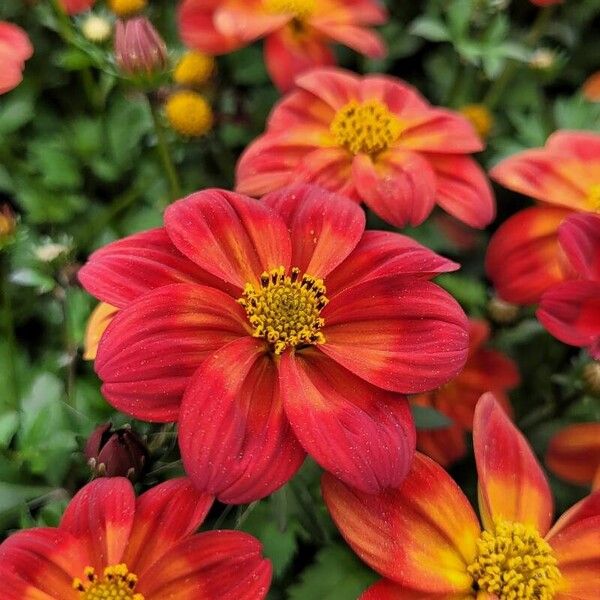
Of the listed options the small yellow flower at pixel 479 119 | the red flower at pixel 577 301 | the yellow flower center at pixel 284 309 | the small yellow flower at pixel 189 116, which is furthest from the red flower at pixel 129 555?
the small yellow flower at pixel 479 119

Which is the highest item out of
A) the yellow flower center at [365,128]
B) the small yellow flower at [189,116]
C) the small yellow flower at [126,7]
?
the small yellow flower at [126,7]

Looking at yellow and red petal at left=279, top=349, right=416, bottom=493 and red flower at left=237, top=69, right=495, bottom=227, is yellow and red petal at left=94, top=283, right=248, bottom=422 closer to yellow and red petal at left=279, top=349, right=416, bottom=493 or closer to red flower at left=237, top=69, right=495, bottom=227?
yellow and red petal at left=279, top=349, right=416, bottom=493

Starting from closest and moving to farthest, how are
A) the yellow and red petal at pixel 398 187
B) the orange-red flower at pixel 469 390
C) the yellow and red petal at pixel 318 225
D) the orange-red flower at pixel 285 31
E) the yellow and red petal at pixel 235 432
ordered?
the yellow and red petal at pixel 235 432
the yellow and red petal at pixel 318 225
the yellow and red petal at pixel 398 187
the orange-red flower at pixel 469 390
the orange-red flower at pixel 285 31

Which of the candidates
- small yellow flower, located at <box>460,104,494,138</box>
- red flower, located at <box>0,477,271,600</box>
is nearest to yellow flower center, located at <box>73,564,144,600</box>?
red flower, located at <box>0,477,271,600</box>

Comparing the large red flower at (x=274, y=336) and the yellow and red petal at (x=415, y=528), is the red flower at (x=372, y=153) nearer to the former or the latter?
the large red flower at (x=274, y=336)

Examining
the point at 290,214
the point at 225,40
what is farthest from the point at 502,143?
the point at 290,214

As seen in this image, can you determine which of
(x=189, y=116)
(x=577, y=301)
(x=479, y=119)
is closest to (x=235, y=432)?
(x=577, y=301)

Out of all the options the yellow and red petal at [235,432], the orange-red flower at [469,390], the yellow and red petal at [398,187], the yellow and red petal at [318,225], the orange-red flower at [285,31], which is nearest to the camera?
the yellow and red petal at [235,432]

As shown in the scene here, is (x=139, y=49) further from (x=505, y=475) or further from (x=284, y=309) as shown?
(x=505, y=475)
